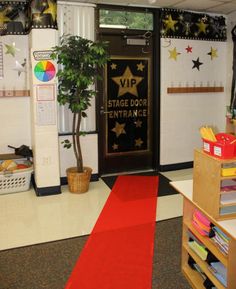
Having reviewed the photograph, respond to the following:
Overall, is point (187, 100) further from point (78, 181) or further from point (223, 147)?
point (223, 147)

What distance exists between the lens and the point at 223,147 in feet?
6.43

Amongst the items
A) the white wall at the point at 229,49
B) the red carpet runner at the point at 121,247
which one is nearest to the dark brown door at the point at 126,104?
the red carpet runner at the point at 121,247

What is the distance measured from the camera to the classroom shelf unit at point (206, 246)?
76.2 inches

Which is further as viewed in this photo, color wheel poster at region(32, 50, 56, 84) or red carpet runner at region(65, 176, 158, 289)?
color wheel poster at region(32, 50, 56, 84)

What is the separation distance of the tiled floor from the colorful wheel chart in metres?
1.54

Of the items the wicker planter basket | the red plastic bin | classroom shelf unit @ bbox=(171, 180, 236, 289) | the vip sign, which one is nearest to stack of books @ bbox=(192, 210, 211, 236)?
classroom shelf unit @ bbox=(171, 180, 236, 289)

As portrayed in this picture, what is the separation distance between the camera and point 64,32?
4488 millimetres

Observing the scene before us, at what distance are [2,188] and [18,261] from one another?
177 centimetres

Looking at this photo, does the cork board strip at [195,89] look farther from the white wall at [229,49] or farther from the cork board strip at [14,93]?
the cork board strip at [14,93]

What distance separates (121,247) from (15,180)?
203 cm

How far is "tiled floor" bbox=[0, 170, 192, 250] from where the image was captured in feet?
10.6

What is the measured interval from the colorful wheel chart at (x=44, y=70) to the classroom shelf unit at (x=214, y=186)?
2565 mm

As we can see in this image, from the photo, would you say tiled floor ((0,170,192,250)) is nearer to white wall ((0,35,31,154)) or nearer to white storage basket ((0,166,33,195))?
white storage basket ((0,166,33,195))

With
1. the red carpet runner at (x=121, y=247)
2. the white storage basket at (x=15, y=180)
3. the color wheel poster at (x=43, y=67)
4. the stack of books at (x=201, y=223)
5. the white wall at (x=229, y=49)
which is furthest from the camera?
the white wall at (x=229, y=49)
